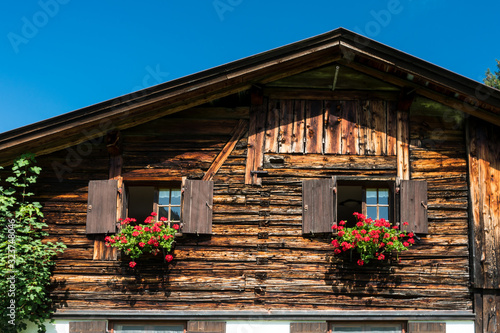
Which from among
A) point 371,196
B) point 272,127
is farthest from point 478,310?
point 272,127

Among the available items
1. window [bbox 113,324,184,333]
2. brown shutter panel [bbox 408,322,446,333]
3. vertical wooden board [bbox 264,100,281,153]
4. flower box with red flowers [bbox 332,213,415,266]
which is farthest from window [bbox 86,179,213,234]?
brown shutter panel [bbox 408,322,446,333]

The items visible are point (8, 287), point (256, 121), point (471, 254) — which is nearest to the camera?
point (8, 287)

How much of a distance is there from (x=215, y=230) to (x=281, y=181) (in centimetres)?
143

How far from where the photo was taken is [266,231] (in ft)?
34.6

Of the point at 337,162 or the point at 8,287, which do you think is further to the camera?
the point at 337,162

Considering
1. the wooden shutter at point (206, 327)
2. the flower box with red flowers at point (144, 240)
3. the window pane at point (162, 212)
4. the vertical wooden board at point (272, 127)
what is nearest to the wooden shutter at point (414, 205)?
the vertical wooden board at point (272, 127)

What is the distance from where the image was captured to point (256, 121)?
11.1m

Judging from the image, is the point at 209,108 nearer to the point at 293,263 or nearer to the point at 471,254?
the point at 293,263

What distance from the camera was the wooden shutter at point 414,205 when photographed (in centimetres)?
1041

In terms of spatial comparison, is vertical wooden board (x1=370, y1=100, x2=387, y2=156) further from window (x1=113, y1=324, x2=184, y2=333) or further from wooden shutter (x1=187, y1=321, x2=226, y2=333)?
window (x1=113, y1=324, x2=184, y2=333)

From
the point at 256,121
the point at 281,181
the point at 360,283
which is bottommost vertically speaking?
the point at 360,283

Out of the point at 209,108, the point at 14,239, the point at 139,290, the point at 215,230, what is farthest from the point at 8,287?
the point at 209,108

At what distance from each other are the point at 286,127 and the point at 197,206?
7.04 ft

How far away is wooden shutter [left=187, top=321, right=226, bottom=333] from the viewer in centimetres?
1009
